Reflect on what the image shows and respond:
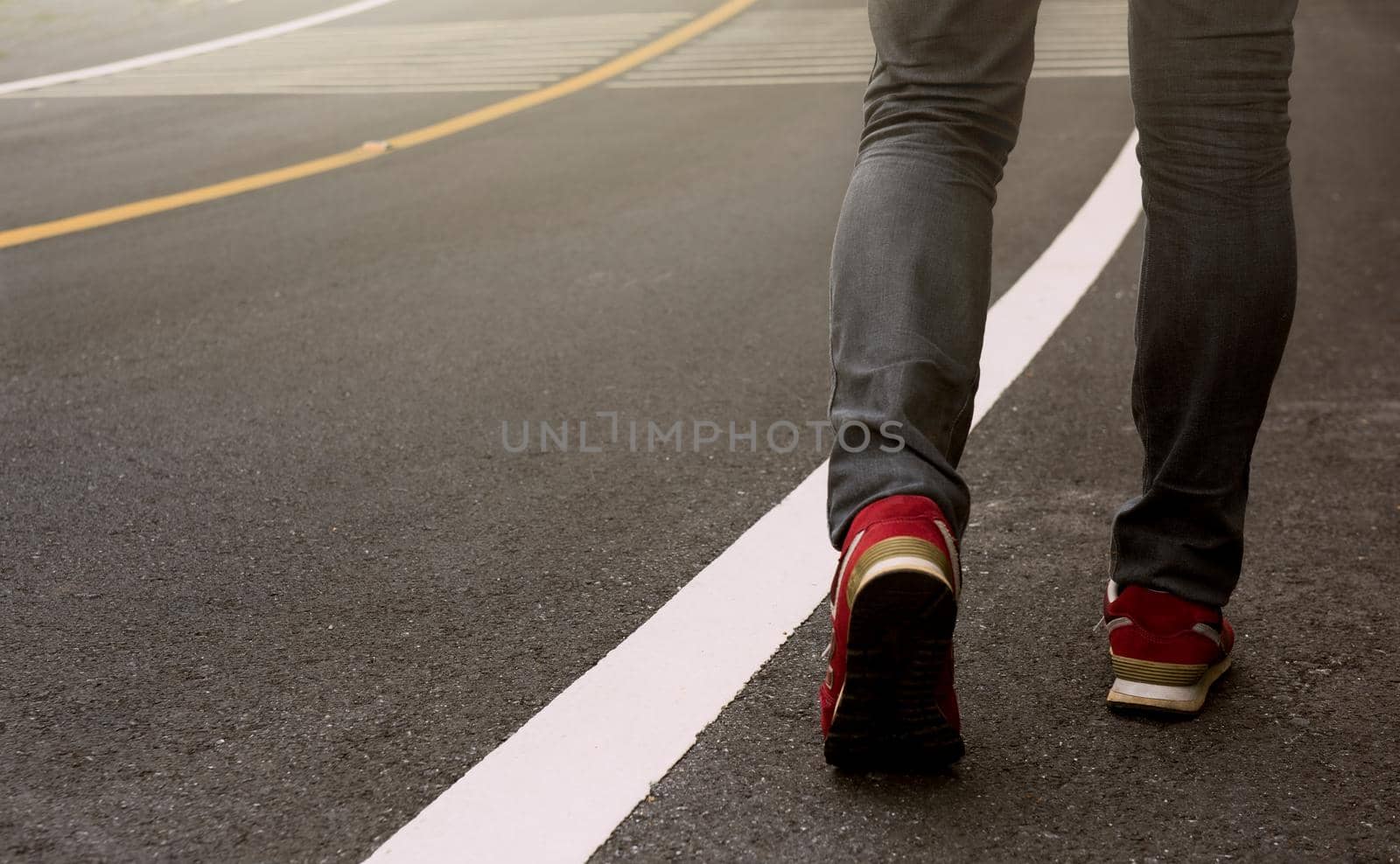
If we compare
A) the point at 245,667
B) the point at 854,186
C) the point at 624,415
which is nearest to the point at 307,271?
the point at 624,415

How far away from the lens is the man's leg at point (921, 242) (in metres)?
1.50

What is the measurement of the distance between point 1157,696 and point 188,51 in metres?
9.12

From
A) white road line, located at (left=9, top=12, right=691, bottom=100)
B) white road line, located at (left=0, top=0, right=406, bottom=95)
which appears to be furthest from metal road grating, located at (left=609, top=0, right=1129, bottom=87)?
white road line, located at (left=0, top=0, right=406, bottom=95)

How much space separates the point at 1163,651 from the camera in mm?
1715

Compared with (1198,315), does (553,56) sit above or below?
below

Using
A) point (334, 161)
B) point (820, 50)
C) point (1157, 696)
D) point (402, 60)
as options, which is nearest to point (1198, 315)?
point (1157, 696)

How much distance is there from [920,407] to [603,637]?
25.3 inches

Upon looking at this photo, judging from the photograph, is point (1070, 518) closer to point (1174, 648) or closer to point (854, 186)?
point (1174, 648)

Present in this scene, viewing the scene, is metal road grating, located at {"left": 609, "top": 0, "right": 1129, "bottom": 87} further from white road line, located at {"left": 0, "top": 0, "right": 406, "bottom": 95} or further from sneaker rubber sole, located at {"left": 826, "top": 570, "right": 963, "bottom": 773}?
sneaker rubber sole, located at {"left": 826, "top": 570, "right": 963, "bottom": 773}

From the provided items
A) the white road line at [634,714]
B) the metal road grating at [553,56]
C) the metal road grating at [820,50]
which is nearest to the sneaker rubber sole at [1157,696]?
the white road line at [634,714]

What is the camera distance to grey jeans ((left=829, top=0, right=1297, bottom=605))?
1531 mm

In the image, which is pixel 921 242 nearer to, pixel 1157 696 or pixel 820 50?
pixel 1157 696

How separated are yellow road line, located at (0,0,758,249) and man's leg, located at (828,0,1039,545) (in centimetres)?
387

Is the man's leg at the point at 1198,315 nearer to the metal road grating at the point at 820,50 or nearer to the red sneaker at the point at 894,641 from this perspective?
the red sneaker at the point at 894,641
